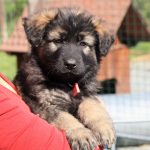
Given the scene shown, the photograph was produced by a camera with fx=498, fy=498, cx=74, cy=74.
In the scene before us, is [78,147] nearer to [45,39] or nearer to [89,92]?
[89,92]

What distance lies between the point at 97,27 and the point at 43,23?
363 millimetres

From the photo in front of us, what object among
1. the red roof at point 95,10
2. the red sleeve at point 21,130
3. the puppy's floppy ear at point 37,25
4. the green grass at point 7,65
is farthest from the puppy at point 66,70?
the green grass at point 7,65

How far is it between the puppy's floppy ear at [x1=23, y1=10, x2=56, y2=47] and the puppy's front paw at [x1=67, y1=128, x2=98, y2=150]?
0.75 meters

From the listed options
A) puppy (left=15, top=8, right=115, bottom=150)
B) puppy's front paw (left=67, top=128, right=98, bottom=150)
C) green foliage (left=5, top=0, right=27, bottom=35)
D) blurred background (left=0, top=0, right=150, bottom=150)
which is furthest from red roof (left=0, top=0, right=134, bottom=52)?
puppy's front paw (left=67, top=128, right=98, bottom=150)

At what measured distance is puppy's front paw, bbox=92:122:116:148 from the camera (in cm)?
271

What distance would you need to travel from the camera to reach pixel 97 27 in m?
3.30

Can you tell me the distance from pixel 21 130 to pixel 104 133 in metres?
0.64

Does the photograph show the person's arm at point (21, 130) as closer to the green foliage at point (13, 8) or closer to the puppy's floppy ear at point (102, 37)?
the puppy's floppy ear at point (102, 37)

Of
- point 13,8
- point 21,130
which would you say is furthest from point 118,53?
point 13,8

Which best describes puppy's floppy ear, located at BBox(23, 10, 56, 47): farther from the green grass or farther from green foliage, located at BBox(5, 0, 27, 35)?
green foliage, located at BBox(5, 0, 27, 35)

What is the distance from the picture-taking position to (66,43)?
3182 millimetres

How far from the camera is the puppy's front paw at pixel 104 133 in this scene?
2713 millimetres

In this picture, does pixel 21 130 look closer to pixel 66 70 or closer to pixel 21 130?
pixel 21 130

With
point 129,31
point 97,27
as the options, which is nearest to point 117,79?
point 129,31
